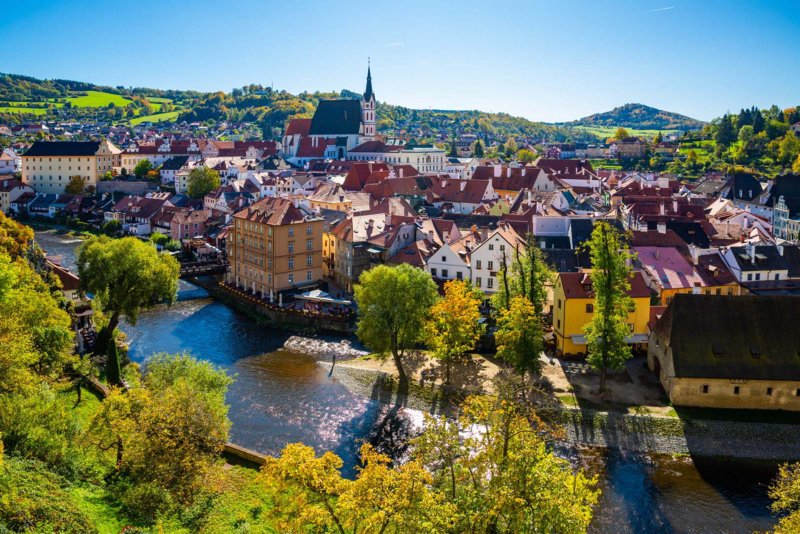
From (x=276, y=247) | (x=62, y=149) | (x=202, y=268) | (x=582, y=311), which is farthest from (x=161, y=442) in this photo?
(x=62, y=149)

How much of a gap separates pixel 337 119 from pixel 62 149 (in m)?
51.0

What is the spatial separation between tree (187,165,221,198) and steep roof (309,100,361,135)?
46596 mm

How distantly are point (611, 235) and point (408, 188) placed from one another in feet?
170

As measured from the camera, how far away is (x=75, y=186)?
99938 mm

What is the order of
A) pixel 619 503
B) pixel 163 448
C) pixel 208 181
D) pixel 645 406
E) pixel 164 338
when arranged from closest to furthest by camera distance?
pixel 163 448 → pixel 619 503 → pixel 645 406 → pixel 164 338 → pixel 208 181

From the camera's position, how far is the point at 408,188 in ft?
275

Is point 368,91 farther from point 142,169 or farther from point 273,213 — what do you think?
point 273,213

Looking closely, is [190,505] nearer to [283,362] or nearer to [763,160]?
[283,362]

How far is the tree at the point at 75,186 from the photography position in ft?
327

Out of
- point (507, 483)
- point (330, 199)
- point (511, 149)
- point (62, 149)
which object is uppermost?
point (511, 149)

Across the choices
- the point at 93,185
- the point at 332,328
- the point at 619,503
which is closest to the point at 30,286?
A: the point at 332,328

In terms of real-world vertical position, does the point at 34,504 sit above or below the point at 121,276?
below

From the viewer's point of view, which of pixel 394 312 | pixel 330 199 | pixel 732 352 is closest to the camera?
pixel 732 352

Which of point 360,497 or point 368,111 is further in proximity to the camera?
point 368,111
